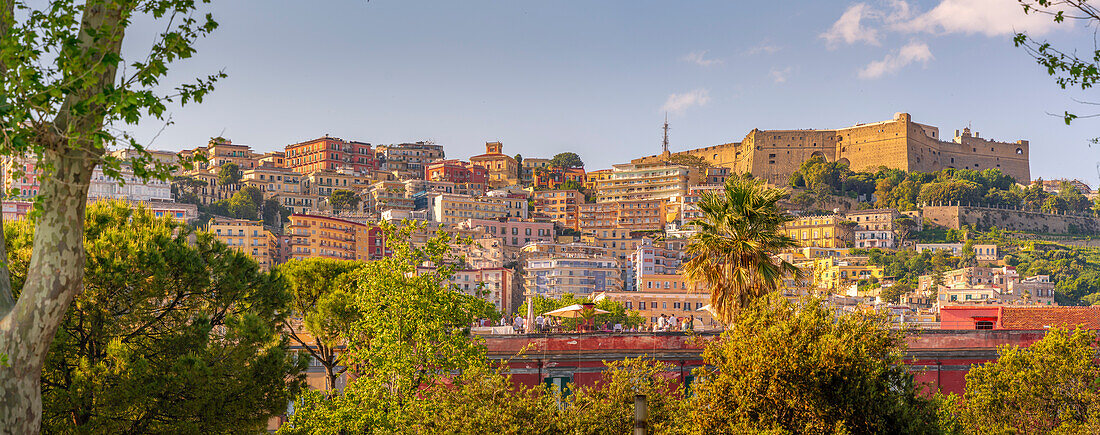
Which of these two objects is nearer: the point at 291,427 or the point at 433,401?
the point at 433,401

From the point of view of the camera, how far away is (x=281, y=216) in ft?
474

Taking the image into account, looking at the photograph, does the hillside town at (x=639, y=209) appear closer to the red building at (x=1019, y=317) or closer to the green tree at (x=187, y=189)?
the green tree at (x=187, y=189)

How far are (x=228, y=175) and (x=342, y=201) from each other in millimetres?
16877

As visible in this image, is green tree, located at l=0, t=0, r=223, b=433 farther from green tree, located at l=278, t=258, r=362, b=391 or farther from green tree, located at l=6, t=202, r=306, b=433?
green tree, located at l=278, t=258, r=362, b=391

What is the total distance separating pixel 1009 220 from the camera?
6462 inches

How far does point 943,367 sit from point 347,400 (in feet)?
56.9

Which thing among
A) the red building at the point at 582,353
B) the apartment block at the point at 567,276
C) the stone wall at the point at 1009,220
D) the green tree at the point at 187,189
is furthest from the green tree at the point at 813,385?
the stone wall at the point at 1009,220

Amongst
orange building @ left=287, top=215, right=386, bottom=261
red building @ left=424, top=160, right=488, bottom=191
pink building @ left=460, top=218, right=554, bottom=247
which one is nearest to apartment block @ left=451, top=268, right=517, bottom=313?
orange building @ left=287, top=215, right=386, bottom=261

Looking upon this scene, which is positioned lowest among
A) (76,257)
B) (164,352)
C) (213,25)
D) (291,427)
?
(291,427)

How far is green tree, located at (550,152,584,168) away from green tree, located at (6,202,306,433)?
163 m

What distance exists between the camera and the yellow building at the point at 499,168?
172m

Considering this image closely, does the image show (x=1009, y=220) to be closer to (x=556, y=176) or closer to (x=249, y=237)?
(x=556, y=176)

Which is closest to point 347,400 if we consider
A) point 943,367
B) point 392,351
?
point 392,351

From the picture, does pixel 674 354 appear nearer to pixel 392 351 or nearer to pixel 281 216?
pixel 392 351
